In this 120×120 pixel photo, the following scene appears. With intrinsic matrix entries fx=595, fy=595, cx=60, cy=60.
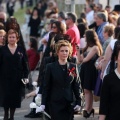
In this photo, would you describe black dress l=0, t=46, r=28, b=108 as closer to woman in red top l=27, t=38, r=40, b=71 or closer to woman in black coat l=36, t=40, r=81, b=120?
woman in black coat l=36, t=40, r=81, b=120

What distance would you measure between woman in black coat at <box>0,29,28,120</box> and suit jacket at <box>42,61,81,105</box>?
6.73ft

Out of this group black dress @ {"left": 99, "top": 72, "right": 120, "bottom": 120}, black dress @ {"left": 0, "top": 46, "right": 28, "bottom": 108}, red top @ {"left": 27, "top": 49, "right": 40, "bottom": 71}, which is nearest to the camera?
black dress @ {"left": 99, "top": 72, "right": 120, "bottom": 120}

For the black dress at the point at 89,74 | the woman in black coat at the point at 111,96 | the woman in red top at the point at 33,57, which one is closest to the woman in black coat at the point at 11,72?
the black dress at the point at 89,74

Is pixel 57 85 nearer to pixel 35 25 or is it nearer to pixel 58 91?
pixel 58 91

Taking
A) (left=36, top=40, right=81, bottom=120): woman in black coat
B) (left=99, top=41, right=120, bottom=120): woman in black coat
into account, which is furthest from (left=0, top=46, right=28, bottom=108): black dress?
(left=99, top=41, right=120, bottom=120): woman in black coat

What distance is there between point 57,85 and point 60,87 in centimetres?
5

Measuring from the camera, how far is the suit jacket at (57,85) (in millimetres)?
8328

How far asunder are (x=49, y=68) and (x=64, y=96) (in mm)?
448

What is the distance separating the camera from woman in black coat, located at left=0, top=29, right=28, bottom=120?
33.9 ft

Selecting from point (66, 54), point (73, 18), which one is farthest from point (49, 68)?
point (73, 18)

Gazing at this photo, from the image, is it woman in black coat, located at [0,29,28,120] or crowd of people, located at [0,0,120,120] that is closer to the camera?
crowd of people, located at [0,0,120,120]

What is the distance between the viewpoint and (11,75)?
10414 millimetres

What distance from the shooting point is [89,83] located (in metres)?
11.0

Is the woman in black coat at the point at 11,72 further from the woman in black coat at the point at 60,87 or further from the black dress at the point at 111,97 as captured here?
the black dress at the point at 111,97
